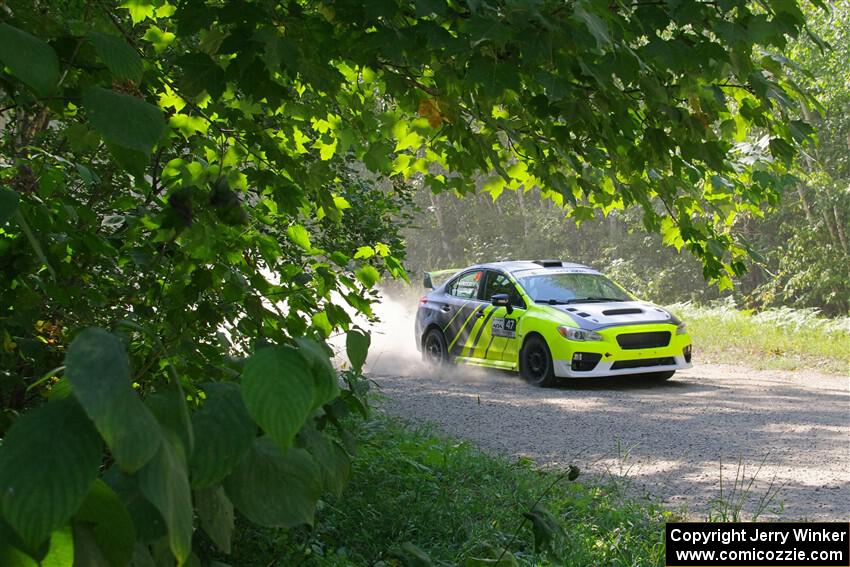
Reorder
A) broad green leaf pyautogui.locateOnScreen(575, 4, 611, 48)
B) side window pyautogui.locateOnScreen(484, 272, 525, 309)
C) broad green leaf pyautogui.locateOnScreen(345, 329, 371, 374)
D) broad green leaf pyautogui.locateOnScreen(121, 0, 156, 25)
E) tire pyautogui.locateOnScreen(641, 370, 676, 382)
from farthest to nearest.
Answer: side window pyautogui.locateOnScreen(484, 272, 525, 309) → tire pyautogui.locateOnScreen(641, 370, 676, 382) → broad green leaf pyautogui.locateOnScreen(121, 0, 156, 25) → broad green leaf pyautogui.locateOnScreen(575, 4, 611, 48) → broad green leaf pyautogui.locateOnScreen(345, 329, 371, 374)

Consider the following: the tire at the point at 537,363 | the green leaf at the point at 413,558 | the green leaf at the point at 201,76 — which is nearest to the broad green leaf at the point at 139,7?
the green leaf at the point at 201,76

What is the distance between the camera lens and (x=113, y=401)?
0.68m

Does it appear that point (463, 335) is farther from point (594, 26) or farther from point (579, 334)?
point (594, 26)

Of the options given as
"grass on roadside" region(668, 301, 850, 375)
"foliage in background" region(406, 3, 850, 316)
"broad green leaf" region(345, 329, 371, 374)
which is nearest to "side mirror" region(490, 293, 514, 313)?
"foliage in background" region(406, 3, 850, 316)

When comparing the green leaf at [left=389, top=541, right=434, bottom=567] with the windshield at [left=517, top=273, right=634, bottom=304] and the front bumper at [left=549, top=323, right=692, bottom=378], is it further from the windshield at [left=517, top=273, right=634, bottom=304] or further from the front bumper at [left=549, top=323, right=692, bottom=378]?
the windshield at [left=517, top=273, right=634, bottom=304]

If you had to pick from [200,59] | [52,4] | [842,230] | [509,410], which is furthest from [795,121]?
[842,230]

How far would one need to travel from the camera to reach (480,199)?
51.8 meters

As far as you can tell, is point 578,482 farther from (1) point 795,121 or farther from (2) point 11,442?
(2) point 11,442

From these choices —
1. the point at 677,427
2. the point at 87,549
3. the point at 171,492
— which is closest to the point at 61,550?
the point at 87,549

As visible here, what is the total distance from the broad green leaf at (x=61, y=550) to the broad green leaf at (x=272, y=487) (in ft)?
0.57

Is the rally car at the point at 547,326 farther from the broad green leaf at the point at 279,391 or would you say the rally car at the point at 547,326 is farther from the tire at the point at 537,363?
the broad green leaf at the point at 279,391

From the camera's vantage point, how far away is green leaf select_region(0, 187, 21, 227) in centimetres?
104

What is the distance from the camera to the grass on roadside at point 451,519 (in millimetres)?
3910

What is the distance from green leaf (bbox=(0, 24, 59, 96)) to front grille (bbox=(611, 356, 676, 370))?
10.7 m
